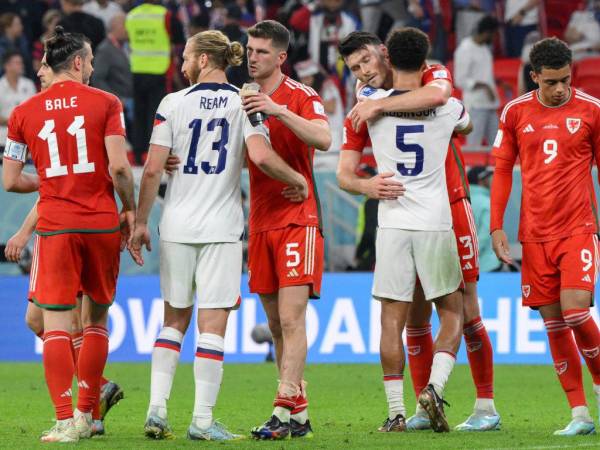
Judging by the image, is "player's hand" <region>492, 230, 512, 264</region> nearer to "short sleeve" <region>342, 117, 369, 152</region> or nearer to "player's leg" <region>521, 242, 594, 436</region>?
"player's leg" <region>521, 242, 594, 436</region>

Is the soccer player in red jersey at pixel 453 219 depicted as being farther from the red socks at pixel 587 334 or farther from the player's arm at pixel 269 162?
the red socks at pixel 587 334

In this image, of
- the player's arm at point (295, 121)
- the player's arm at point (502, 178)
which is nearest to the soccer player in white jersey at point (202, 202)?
the player's arm at point (295, 121)

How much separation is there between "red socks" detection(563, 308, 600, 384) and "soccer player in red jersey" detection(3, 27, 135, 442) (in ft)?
8.84

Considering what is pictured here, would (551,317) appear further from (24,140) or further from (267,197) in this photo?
(24,140)

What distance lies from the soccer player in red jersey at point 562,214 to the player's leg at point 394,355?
0.77 meters

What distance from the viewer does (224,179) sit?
A: 7.54 m

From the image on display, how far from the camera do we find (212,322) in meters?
7.49

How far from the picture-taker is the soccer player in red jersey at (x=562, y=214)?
7.74 metres

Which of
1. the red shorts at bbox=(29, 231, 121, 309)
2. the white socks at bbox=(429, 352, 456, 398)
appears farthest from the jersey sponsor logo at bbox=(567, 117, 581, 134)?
the red shorts at bbox=(29, 231, 121, 309)

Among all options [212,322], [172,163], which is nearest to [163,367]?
[212,322]

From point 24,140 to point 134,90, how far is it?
30.8ft

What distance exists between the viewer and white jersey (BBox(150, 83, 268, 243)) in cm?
748

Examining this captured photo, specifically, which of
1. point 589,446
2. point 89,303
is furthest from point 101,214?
point 589,446

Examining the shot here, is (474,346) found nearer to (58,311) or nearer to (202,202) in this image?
(202,202)
